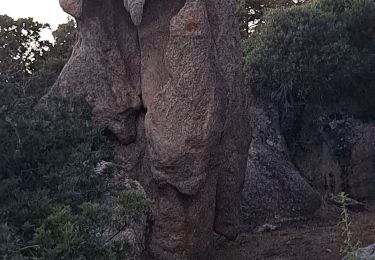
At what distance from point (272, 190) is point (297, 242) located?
164 cm

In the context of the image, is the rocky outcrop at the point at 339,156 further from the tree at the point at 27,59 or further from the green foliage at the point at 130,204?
the green foliage at the point at 130,204

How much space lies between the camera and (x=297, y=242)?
13.3 meters

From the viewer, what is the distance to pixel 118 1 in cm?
1209

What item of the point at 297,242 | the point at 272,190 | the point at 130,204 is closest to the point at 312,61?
the point at 272,190

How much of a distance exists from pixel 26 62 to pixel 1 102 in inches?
170

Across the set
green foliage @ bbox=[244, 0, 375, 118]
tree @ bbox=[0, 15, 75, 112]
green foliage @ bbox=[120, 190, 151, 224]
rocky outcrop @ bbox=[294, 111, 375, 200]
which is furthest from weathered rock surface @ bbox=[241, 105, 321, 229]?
green foliage @ bbox=[120, 190, 151, 224]

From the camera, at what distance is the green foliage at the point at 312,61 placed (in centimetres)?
1596

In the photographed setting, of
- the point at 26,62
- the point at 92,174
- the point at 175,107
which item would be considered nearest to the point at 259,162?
the point at 175,107

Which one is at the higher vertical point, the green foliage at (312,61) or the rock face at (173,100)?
the green foliage at (312,61)

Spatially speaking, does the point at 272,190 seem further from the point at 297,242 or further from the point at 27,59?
the point at 27,59

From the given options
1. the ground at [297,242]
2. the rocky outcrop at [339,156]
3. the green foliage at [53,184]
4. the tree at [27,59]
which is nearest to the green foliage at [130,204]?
the green foliage at [53,184]

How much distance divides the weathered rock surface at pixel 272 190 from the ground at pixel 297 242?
→ 338 mm

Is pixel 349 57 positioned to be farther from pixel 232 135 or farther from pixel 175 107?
pixel 175 107

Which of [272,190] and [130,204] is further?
[272,190]
